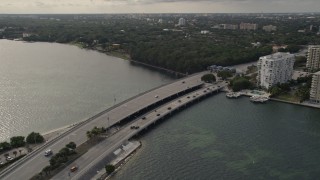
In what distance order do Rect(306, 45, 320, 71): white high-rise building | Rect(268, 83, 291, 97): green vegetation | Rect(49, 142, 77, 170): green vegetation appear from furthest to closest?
Rect(306, 45, 320, 71): white high-rise building → Rect(268, 83, 291, 97): green vegetation → Rect(49, 142, 77, 170): green vegetation

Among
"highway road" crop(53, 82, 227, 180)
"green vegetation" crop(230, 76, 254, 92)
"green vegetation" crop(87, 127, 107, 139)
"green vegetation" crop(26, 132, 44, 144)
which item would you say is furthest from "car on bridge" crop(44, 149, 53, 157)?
"green vegetation" crop(230, 76, 254, 92)

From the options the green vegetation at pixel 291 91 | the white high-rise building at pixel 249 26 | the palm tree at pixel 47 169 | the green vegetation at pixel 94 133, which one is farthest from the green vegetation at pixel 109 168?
the white high-rise building at pixel 249 26

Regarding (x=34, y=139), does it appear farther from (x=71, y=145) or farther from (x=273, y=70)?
(x=273, y=70)

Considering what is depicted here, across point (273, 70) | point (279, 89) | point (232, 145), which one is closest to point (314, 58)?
point (273, 70)

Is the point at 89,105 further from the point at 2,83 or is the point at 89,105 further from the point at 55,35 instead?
the point at 55,35

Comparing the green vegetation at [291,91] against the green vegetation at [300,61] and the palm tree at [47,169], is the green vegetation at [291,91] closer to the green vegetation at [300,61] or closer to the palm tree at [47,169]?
the green vegetation at [300,61]

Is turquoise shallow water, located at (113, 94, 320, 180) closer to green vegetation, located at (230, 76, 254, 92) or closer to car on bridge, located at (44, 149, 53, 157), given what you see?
green vegetation, located at (230, 76, 254, 92)
